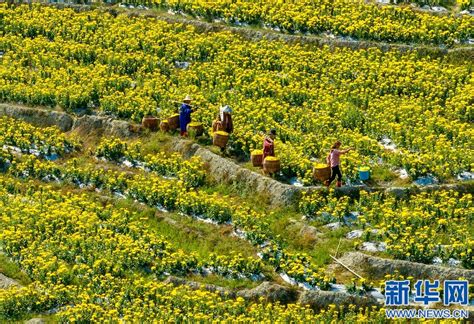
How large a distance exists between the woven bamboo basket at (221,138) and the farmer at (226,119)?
35 cm

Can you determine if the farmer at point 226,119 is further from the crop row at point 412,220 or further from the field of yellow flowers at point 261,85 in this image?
the crop row at point 412,220

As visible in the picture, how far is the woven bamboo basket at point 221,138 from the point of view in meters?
37.6

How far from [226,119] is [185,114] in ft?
5.39

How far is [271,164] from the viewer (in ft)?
117

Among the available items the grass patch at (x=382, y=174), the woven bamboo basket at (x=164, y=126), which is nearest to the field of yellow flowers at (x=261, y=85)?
the grass patch at (x=382, y=174)

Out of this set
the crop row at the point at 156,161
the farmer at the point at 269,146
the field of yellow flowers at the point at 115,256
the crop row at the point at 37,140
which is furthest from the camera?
the crop row at the point at 37,140

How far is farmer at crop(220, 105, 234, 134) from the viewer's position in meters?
37.8

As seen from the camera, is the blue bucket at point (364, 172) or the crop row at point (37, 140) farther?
the crop row at point (37, 140)

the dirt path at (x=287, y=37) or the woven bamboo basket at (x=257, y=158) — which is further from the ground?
the dirt path at (x=287, y=37)

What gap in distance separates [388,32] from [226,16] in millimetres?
6449

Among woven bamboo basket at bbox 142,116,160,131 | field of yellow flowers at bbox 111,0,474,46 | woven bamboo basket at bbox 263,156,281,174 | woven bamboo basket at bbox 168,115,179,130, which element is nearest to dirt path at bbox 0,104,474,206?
woven bamboo basket at bbox 263,156,281,174

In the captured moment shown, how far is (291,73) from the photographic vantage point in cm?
4225

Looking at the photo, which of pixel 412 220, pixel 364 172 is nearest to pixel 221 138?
pixel 364 172

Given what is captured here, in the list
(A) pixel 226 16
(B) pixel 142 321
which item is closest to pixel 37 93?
(A) pixel 226 16
